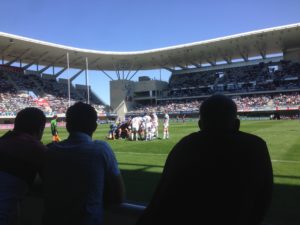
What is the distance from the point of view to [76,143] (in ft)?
9.81

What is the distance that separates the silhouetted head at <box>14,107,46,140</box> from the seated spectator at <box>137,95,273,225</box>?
195cm

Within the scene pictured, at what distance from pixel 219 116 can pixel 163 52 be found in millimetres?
75171

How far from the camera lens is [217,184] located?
6.73ft

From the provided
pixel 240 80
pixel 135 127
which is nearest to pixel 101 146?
pixel 135 127

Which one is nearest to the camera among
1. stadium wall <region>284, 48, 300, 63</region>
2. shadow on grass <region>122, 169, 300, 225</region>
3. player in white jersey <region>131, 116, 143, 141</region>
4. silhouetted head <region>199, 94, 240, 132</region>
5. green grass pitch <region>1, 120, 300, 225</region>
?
silhouetted head <region>199, 94, 240, 132</region>

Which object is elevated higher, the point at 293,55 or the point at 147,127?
the point at 293,55

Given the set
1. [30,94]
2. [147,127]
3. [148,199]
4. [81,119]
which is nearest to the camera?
[81,119]

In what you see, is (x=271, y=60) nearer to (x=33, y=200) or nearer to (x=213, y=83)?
(x=213, y=83)

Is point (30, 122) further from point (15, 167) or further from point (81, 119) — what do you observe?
point (81, 119)

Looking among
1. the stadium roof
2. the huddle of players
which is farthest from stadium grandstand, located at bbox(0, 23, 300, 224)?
the huddle of players

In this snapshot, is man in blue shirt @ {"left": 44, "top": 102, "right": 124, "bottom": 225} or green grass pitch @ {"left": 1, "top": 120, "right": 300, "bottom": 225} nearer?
man in blue shirt @ {"left": 44, "top": 102, "right": 124, "bottom": 225}

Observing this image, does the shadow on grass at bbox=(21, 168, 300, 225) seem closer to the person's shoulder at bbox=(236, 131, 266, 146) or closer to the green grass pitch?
the green grass pitch

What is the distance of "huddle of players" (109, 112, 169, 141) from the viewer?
73.9 feet

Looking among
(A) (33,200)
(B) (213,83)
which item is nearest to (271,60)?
(B) (213,83)
